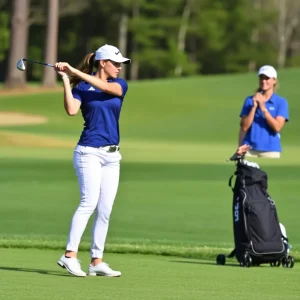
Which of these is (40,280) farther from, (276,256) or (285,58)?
(285,58)

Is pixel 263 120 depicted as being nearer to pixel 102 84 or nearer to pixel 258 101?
pixel 258 101

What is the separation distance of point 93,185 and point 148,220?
16.8 ft

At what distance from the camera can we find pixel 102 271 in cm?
902

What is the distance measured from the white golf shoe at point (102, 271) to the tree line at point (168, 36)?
65323mm

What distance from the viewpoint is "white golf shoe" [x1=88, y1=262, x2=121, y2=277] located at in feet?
29.3

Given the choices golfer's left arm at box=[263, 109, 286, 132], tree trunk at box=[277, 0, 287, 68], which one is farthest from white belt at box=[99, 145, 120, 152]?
tree trunk at box=[277, 0, 287, 68]

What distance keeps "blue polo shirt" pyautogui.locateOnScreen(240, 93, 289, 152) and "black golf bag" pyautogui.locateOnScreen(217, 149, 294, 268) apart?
0.90 m

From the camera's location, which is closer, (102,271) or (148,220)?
(102,271)

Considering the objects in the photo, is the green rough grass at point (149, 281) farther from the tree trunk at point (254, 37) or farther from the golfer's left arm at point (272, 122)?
the tree trunk at point (254, 37)

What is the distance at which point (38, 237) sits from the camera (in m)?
12.2

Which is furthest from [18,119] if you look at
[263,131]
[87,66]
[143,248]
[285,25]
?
[285,25]

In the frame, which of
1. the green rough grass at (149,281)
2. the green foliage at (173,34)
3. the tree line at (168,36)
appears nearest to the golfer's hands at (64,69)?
the green rough grass at (149,281)

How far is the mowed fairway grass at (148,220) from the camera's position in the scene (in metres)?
8.35

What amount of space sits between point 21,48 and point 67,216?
41005mm
